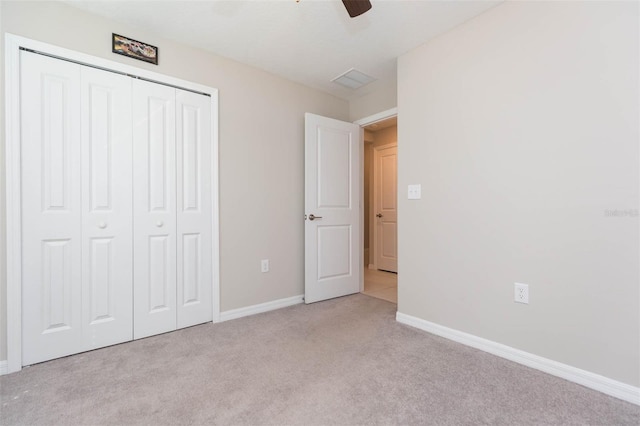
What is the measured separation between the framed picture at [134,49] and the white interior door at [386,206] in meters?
3.64

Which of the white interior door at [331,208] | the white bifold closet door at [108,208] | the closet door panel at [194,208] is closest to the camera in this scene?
the white bifold closet door at [108,208]

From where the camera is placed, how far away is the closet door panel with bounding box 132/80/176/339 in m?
2.18

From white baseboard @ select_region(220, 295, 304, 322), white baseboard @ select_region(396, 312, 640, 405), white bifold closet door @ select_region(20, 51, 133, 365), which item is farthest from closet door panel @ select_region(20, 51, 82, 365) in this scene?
white baseboard @ select_region(396, 312, 640, 405)

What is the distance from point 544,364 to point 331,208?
217 cm

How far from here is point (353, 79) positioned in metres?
3.01

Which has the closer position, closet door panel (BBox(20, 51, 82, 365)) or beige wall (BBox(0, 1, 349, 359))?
closet door panel (BBox(20, 51, 82, 365))

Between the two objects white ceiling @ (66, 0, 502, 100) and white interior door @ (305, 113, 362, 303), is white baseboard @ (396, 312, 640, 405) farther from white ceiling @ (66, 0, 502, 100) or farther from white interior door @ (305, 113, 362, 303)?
white ceiling @ (66, 0, 502, 100)

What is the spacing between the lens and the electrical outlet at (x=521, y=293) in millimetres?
1821

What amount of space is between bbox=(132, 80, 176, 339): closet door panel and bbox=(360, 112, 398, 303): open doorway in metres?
3.02

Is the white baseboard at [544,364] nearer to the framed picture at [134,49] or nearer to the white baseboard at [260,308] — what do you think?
the white baseboard at [260,308]

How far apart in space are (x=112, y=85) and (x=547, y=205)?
3055 mm

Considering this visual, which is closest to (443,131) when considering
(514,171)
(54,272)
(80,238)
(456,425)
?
(514,171)

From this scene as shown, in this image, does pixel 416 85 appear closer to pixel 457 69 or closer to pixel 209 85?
pixel 457 69

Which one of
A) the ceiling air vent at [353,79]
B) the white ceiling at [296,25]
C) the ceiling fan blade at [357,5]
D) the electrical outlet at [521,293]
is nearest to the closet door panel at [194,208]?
the white ceiling at [296,25]
